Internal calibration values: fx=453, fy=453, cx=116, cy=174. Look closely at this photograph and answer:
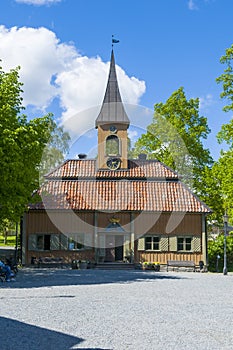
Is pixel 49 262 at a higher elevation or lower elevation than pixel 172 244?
lower

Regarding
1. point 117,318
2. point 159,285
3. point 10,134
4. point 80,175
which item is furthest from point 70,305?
point 80,175

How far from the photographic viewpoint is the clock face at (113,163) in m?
31.4

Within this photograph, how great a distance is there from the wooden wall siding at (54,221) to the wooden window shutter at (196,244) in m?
6.57

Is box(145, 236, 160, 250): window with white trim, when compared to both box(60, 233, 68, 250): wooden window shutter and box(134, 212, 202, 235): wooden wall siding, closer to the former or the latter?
box(134, 212, 202, 235): wooden wall siding

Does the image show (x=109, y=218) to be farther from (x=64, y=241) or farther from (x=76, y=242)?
(x=64, y=241)

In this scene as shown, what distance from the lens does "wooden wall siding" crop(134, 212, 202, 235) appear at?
96.1 ft

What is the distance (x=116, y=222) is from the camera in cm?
2945

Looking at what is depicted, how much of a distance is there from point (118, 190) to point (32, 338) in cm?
2179

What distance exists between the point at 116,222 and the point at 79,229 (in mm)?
2438

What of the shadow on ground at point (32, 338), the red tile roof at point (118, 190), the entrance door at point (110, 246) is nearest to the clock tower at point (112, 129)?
the red tile roof at point (118, 190)

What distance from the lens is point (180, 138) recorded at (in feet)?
111

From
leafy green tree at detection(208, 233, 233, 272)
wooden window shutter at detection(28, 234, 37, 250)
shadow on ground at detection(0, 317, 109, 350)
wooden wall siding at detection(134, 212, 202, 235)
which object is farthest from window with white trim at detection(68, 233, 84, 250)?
shadow on ground at detection(0, 317, 109, 350)

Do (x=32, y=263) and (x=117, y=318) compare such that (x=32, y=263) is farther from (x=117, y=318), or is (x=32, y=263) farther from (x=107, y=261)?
(x=117, y=318)

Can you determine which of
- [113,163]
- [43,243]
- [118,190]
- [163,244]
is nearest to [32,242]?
[43,243]
